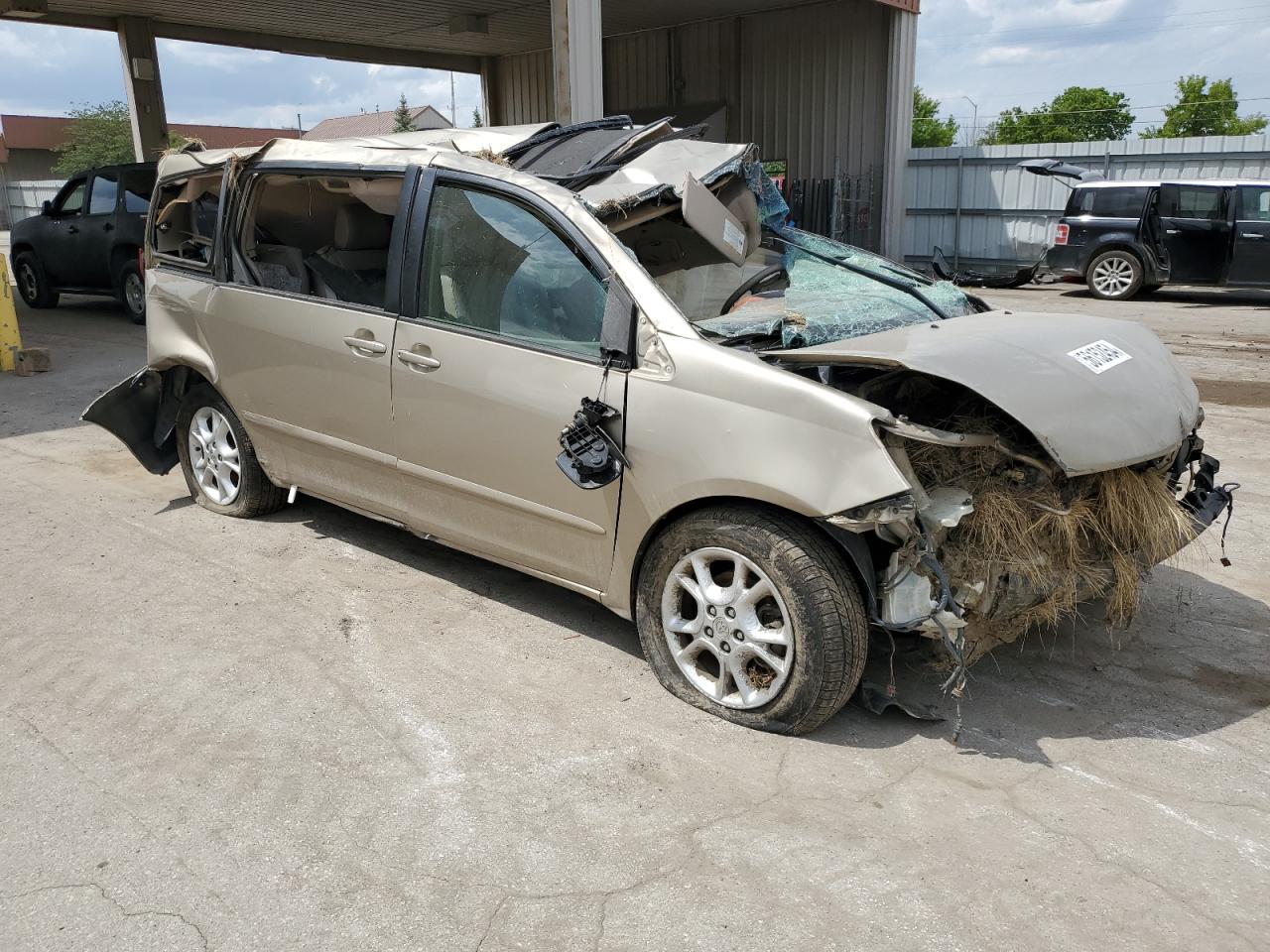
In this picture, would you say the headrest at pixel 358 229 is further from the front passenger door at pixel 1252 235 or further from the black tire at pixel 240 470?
the front passenger door at pixel 1252 235

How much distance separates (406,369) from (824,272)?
176 cm

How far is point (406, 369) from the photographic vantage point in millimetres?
4184

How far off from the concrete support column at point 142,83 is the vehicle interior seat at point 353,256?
14.1 metres

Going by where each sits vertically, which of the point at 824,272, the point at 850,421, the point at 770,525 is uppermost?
the point at 824,272

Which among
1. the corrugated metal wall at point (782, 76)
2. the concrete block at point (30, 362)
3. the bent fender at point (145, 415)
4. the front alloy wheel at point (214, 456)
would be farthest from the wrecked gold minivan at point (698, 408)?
the corrugated metal wall at point (782, 76)

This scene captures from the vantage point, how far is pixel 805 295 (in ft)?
13.4

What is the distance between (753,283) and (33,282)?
45.3 feet

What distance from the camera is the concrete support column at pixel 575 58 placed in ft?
35.9

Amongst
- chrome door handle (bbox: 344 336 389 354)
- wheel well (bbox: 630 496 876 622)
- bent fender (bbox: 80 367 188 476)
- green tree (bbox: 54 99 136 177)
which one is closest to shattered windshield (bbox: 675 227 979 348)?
wheel well (bbox: 630 496 876 622)

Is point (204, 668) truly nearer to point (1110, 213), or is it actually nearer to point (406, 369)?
point (406, 369)

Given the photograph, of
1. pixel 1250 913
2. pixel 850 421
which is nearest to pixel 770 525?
pixel 850 421

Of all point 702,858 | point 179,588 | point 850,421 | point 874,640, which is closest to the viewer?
point 702,858

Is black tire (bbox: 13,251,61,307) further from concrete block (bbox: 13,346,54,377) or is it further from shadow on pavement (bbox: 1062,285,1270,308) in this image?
shadow on pavement (bbox: 1062,285,1270,308)

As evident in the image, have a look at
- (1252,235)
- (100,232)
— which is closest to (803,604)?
(100,232)
